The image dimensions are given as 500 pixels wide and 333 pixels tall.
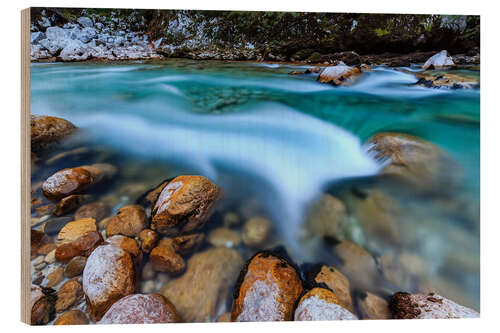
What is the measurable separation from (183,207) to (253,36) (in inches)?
64.5

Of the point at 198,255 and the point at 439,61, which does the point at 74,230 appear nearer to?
the point at 198,255

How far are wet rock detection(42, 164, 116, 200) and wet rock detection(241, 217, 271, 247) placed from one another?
1228 mm

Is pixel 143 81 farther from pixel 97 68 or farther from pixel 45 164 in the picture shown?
pixel 45 164

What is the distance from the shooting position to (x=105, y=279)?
160 cm

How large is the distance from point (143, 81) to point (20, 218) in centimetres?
148

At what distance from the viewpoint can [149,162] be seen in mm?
1937

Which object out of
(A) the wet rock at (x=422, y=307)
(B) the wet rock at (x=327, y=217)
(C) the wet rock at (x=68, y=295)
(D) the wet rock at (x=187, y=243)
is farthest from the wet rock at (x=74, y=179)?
(A) the wet rock at (x=422, y=307)

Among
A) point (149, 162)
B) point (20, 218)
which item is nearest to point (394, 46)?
point (149, 162)

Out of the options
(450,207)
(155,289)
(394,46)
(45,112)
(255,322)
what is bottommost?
(255,322)

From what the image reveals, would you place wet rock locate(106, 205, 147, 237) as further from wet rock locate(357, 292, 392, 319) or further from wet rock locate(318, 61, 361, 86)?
wet rock locate(318, 61, 361, 86)

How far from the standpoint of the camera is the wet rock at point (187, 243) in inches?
70.4

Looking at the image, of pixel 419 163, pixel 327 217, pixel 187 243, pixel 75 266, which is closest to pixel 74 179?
pixel 75 266

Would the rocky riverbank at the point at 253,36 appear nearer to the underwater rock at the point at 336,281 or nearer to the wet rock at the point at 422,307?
the underwater rock at the point at 336,281

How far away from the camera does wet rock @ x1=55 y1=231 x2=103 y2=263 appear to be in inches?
67.6
